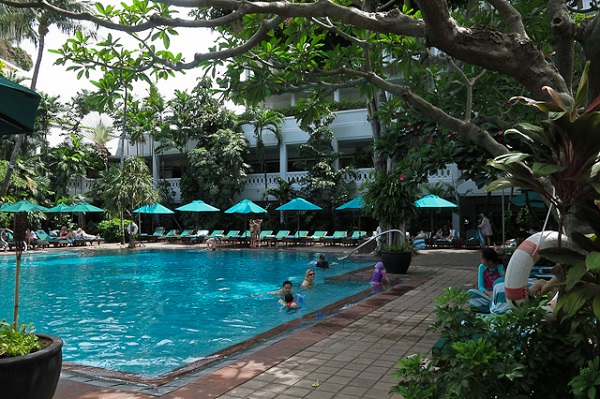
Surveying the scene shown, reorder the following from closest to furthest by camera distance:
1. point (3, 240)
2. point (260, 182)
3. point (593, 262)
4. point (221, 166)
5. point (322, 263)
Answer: point (593, 262) < point (322, 263) < point (3, 240) < point (221, 166) < point (260, 182)

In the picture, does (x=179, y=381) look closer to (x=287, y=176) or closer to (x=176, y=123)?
(x=287, y=176)

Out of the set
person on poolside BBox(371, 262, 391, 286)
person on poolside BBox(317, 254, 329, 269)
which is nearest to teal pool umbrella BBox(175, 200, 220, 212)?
person on poolside BBox(317, 254, 329, 269)

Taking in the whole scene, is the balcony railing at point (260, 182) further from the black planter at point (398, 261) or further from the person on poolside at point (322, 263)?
the black planter at point (398, 261)

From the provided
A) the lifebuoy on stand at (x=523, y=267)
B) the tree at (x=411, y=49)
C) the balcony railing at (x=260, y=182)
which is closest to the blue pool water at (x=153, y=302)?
the tree at (x=411, y=49)

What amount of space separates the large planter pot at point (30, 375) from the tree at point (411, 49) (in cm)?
321

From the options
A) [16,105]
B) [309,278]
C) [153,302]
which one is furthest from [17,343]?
[309,278]

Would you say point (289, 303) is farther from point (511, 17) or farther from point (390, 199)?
point (511, 17)

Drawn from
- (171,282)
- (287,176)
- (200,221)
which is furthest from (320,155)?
(171,282)

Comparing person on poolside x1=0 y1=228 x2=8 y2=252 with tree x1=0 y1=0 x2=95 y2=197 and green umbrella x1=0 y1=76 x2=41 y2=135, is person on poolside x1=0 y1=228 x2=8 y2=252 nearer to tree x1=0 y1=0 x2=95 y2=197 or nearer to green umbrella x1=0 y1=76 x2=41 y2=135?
tree x1=0 y1=0 x2=95 y2=197

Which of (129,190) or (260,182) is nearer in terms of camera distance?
(129,190)

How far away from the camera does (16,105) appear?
3471 millimetres

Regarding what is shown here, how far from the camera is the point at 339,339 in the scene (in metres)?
6.09

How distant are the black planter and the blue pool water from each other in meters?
1.29

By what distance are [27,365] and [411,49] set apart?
21.2 feet
